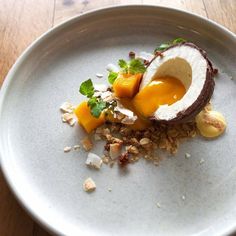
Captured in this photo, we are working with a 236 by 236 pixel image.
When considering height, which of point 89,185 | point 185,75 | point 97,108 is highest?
point 185,75

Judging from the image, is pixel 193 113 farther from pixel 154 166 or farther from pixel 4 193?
pixel 4 193

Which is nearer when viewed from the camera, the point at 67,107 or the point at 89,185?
the point at 89,185

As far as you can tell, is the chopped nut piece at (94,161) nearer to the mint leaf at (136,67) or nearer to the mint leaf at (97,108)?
the mint leaf at (97,108)

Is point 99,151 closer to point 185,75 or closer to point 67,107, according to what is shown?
point 67,107

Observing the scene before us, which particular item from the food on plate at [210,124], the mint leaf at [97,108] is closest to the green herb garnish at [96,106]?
the mint leaf at [97,108]

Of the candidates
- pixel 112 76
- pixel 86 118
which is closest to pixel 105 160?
pixel 86 118

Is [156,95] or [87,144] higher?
[156,95]

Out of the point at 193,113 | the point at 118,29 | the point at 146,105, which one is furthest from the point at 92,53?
the point at 193,113
